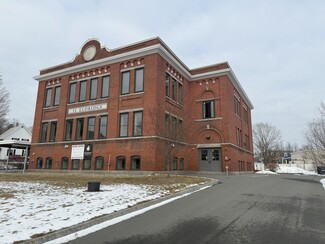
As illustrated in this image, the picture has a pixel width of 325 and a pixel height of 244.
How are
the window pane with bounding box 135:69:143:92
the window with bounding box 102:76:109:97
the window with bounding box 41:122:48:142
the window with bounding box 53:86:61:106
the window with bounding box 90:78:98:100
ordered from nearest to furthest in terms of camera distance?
the window pane with bounding box 135:69:143:92 → the window with bounding box 102:76:109:97 → the window with bounding box 90:78:98:100 → the window with bounding box 41:122:48:142 → the window with bounding box 53:86:61:106

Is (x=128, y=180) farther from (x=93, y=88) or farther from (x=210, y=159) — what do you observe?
(x=93, y=88)

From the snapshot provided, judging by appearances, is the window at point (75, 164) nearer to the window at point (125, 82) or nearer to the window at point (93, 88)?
the window at point (93, 88)

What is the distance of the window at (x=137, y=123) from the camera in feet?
82.8

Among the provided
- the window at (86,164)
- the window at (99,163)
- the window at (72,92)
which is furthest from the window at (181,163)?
the window at (72,92)

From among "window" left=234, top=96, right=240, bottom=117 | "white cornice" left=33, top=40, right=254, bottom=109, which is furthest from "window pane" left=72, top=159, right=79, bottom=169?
"window" left=234, top=96, right=240, bottom=117

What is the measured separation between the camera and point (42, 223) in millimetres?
6348

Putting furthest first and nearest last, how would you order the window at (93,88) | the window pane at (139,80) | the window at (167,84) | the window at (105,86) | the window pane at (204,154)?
the window pane at (204,154)
the window at (93,88)
the window at (105,86)
the window at (167,84)
the window pane at (139,80)

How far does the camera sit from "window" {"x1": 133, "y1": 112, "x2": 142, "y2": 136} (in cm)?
2525

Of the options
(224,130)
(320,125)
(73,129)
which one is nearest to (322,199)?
(320,125)

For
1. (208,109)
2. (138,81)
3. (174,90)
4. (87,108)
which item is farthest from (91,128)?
(208,109)

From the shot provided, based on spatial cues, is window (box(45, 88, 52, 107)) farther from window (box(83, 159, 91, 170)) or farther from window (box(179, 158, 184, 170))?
window (box(179, 158, 184, 170))

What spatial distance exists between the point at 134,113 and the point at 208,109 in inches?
393

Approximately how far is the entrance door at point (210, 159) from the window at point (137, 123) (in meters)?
9.30

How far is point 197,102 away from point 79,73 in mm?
14417
